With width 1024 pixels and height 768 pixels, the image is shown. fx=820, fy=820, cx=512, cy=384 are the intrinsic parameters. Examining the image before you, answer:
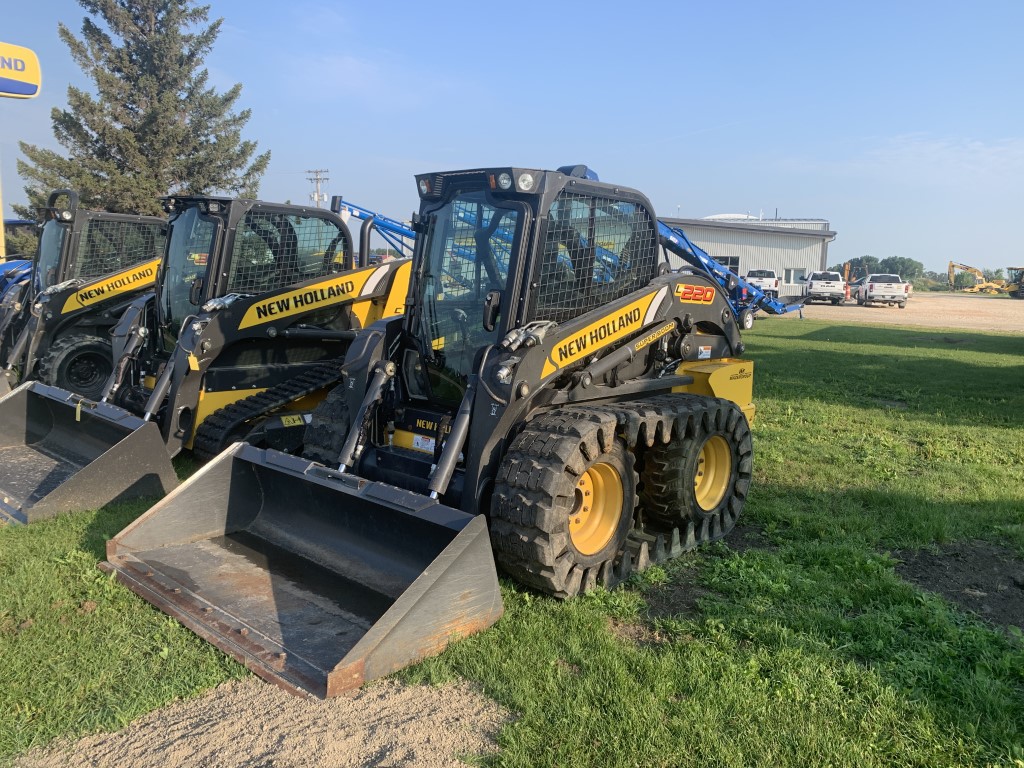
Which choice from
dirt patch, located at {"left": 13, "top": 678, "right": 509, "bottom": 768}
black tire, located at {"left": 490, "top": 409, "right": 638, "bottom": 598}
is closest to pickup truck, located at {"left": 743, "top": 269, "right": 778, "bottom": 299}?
black tire, located at {"left": 490, "top": 409, "right": 638, "bottom": 598}

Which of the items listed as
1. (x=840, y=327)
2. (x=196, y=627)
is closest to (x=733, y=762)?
(x=196, y=627)

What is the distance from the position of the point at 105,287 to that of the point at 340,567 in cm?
764

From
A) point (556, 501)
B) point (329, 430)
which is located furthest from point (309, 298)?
point (556, 501)

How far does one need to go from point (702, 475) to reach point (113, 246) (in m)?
9.15

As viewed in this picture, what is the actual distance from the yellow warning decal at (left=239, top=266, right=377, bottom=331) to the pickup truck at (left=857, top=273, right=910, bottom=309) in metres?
35.7

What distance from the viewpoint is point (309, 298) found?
8.39m

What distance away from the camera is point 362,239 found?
9.08 metres

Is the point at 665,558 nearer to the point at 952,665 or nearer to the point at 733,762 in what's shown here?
the point at 952,665

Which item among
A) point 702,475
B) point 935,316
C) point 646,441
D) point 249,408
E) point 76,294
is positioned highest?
point 935,316

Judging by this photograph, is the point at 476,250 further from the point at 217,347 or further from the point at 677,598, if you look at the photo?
the point at 217,347

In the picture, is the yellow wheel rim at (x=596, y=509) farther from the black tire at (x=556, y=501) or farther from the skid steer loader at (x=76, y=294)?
the skid steer loader at (x=76, y=294)

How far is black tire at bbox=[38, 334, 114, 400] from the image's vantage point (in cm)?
1010

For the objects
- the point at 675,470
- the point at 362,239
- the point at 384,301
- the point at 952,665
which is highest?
the point at 362,239

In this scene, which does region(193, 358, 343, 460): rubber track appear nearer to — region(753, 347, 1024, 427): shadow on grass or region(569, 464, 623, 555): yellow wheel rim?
region(569, 464, 623, 555): yellow wheel rim
